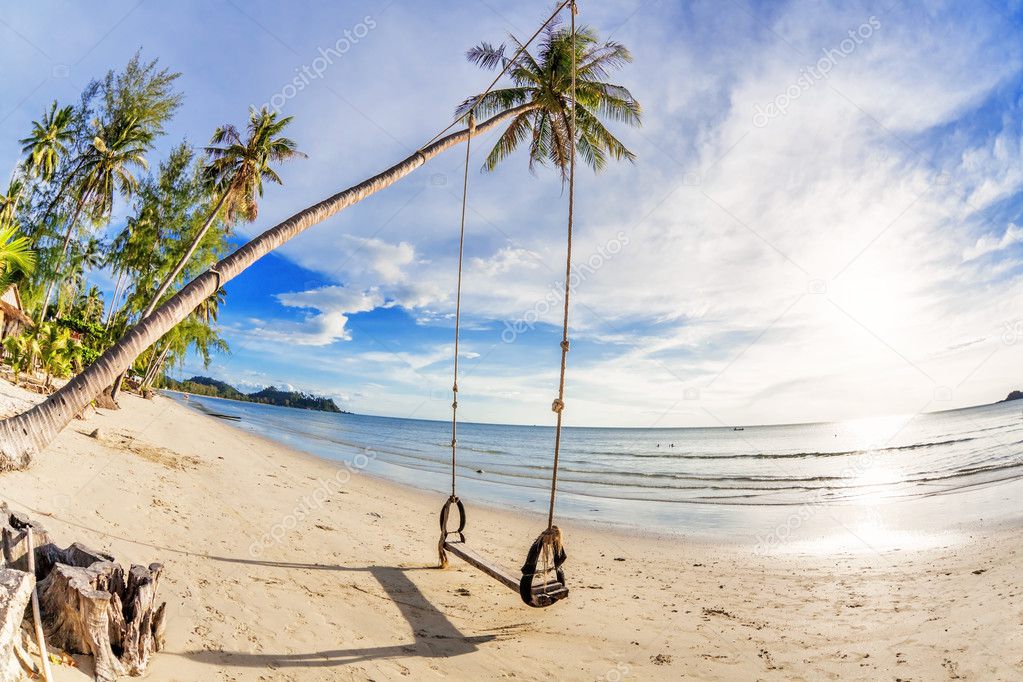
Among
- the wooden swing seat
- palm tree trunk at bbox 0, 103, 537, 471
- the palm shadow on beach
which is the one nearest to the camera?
the palm shadow on beach

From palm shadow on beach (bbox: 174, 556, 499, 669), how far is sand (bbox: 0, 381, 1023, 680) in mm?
19

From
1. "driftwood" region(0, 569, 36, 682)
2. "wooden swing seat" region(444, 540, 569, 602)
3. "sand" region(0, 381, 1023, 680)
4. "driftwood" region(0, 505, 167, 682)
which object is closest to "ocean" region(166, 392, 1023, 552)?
"sand" region(0, 381, 1023, 680)

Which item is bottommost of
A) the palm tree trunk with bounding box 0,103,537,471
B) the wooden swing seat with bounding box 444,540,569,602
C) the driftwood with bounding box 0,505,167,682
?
the wooden swing seat with bounding box 444,540,569,602

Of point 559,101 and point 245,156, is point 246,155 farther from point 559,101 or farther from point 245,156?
point 559,101

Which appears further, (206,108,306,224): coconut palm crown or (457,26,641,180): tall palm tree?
(206,108,306,224): coconut palm crown

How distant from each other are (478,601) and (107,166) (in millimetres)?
26502

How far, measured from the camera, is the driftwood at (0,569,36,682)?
2.13 m

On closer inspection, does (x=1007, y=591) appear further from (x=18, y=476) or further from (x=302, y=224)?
(x=18, y=476)

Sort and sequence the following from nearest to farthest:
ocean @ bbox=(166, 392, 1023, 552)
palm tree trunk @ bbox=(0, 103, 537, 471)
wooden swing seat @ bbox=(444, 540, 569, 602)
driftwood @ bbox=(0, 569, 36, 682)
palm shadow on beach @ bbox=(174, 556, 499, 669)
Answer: driftwood @ bbox=(0, 569, 36, 682) → palm shadow on beach @ bbox=(174, 556, 499, 669) → wooden swing seat @ bbox=(444, 540, 569, 602) → palm tree trunk @ bbox=(0, 103, 537, 471) → ocean @ bbox=(166, 392, 1023, 552)

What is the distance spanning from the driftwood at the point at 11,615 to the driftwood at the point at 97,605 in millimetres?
380

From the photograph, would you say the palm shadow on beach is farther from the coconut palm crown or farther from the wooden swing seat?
the coconut palm crown

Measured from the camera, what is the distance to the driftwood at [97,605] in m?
2.69

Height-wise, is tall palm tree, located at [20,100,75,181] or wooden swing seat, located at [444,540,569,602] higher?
tall palm tree, located at [20,100,75,181]

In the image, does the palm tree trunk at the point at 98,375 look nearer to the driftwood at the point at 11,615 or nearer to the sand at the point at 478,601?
the sand at the point at 478,601
